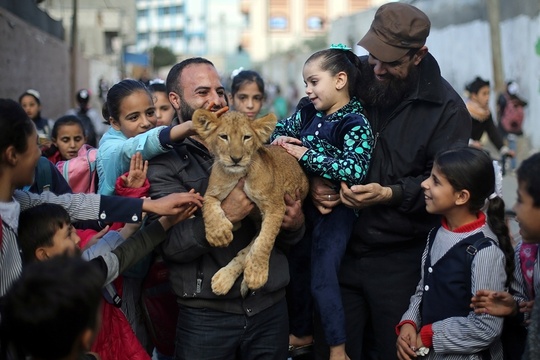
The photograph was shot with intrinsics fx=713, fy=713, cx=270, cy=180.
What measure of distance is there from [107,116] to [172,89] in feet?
4.17

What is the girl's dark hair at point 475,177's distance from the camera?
3.66 meters

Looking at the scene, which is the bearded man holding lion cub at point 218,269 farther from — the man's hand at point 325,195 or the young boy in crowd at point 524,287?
the young boy in crowd at point 524,287

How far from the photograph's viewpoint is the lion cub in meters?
3.51

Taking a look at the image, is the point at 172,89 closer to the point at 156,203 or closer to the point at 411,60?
the point at 156,203

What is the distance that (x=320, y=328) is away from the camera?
4.28 meters

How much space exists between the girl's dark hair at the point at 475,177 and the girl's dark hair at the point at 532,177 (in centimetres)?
43

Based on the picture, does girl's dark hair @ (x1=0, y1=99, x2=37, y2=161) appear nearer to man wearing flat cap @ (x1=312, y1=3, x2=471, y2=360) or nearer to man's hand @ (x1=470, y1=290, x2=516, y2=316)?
man wearing flat cap @ (x1=312, y1=3, x2=471, y2=360)

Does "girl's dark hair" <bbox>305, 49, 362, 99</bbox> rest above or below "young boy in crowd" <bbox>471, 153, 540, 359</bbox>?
above

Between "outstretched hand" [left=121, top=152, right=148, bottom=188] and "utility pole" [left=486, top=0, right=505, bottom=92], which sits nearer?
"outstretched hand" [left=121, top=152, right=148, bottom=188]

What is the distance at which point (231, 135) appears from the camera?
11.6 ft

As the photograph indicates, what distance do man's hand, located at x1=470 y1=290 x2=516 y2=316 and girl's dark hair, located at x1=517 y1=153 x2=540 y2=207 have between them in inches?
21.2

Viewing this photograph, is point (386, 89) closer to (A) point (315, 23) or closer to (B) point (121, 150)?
(B) point (121, 150)

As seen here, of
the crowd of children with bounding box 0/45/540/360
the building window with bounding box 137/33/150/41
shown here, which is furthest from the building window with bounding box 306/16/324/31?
the crowd of children with bounding box 0/45/540/360

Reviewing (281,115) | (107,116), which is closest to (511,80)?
(281,115)
